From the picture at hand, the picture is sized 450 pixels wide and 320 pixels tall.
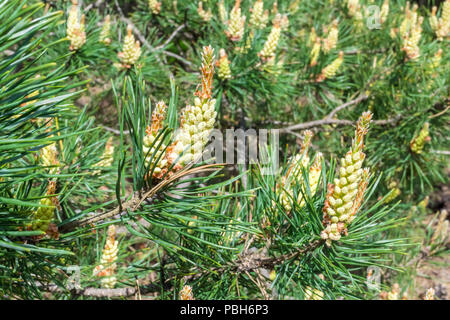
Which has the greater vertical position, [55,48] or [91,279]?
[55,48]

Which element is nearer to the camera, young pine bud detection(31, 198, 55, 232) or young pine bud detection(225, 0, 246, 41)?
young pine bud detection(31, 198, 55, 232)

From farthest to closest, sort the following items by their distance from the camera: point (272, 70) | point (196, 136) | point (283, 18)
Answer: point (283, 18) < point (272, 70) < point (196, 136)

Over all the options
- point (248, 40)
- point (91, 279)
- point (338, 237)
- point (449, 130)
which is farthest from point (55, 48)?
point (449, 130)

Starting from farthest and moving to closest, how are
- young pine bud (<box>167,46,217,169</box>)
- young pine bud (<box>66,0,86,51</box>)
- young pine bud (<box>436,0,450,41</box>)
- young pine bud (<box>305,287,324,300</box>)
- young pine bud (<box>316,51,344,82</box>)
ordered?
young pine bud (<box>436,0,450,41</box>) < young pine bud (<box>316,51,344,82</box>) < young pine bud (<box>66,0,86,51</box>) < young pine bud (<box>305,287,324,300</box>) < young pine bud (<box>167,46,217,169</box>)

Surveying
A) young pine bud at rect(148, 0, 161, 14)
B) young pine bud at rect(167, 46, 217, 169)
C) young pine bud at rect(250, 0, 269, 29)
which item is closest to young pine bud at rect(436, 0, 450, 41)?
young pine bud at rect(250, 0, 269, 29)

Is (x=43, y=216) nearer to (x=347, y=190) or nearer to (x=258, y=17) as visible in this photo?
(x=347, y=190)

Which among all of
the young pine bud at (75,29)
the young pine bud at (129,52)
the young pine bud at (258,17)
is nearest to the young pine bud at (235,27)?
the young pine bud at (258,17)

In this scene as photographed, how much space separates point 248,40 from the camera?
3.50 ft

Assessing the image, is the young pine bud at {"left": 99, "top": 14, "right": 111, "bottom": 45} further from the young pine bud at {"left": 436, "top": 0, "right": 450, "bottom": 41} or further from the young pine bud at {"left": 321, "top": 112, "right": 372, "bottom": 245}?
the young pine bud at {"left": 436, "top": 0, "right": 450, "bottom": 41}

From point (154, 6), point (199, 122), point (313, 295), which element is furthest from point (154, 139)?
point (154, 6)

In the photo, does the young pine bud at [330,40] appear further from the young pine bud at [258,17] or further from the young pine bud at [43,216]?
the young pine bud at [43,216]

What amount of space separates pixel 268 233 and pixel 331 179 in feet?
0.40

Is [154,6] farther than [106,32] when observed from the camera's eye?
Yes
